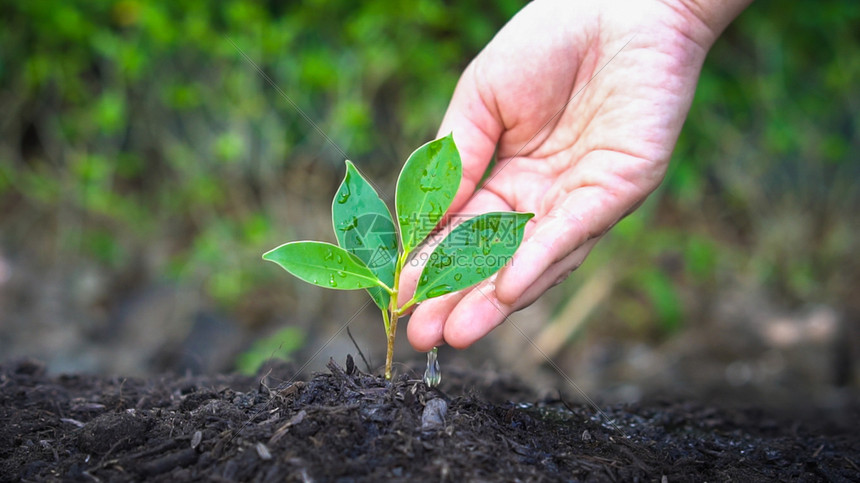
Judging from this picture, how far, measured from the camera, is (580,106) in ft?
5.84

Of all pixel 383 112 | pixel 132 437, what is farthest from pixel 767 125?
pixel 132 437

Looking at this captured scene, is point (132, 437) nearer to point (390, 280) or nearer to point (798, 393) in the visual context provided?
point (390, 280)

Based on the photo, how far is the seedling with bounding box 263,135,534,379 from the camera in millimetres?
1176

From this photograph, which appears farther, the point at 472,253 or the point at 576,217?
the point at 576,217

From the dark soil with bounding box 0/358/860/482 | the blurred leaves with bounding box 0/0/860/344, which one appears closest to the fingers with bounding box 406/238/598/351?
the dark soil with bounding box 0/358/860/482

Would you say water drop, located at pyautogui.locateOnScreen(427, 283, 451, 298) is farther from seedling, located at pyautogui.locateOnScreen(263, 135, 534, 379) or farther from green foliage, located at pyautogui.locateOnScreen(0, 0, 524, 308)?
green foliage, located at pyautogui.locateOnScreen(0, 0, 524, 308)

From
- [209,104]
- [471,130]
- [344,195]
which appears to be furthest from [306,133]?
[344,195]

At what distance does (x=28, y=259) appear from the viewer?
3900 mm

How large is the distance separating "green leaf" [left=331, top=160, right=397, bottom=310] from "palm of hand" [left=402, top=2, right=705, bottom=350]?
0.16 m

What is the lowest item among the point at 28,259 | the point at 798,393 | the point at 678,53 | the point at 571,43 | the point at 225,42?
the point at 798,393

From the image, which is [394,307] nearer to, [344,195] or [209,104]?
[344,195]

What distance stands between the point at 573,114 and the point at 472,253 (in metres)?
0.80

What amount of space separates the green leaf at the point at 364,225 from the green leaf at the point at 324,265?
0.02m

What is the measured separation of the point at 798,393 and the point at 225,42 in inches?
137
